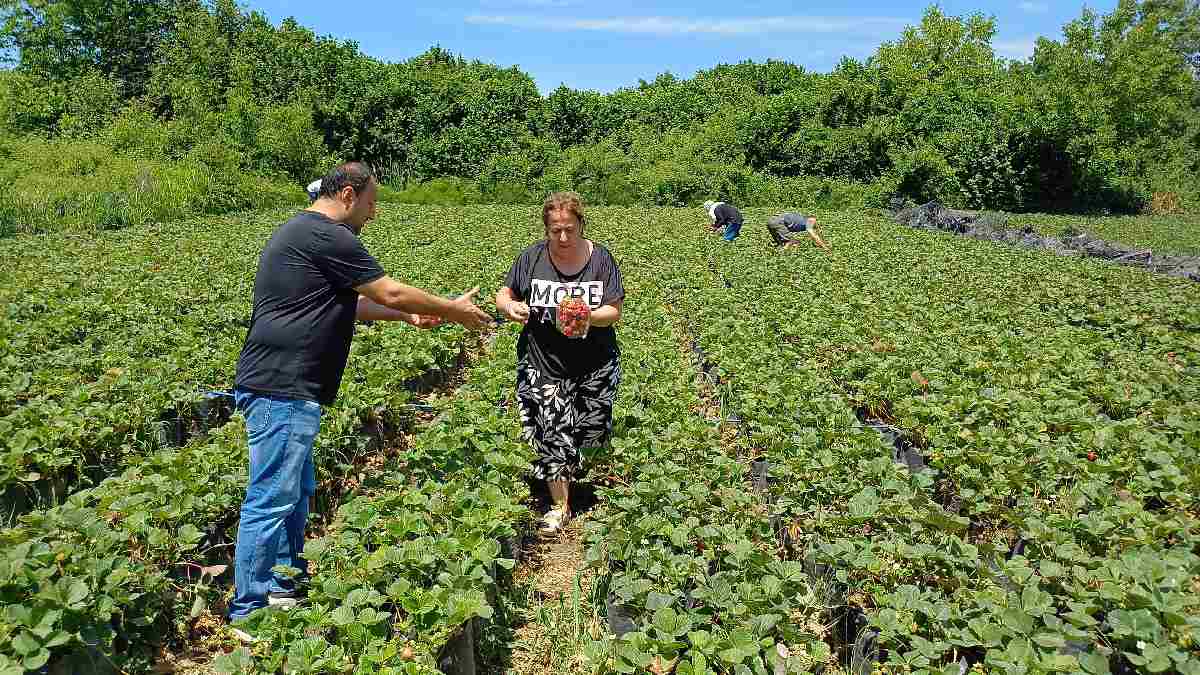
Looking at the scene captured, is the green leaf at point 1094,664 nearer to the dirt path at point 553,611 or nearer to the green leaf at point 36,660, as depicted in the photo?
the dirt path at point 553,611

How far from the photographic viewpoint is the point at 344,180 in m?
3.37

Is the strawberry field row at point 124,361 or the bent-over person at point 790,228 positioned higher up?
the bent-over person at point 790,228

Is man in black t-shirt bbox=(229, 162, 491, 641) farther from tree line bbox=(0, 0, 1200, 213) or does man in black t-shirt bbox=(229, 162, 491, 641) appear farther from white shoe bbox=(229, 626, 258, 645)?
tree line bbox=(0, 0, 1200, 213)

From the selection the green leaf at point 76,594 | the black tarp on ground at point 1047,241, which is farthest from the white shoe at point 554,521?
the black tarp on ground at point 1047,241

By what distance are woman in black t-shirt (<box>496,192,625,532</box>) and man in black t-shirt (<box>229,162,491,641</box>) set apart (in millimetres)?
1213

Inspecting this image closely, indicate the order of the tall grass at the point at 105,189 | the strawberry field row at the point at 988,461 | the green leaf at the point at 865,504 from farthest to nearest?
the tall grass at the point at 105,189
the green leaf at the point at 865,504
the strawberry field row at the point at 988,461

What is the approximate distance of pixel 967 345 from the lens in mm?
7238

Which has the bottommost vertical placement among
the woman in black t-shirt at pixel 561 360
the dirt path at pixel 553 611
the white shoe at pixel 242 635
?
the dirt path at pixel 553 611

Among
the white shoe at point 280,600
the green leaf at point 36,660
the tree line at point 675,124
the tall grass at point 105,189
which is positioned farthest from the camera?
the tree line at point 675,124

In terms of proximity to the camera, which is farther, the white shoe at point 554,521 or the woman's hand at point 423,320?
the white shoe at point 554,521

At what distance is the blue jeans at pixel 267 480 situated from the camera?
3.31 meters

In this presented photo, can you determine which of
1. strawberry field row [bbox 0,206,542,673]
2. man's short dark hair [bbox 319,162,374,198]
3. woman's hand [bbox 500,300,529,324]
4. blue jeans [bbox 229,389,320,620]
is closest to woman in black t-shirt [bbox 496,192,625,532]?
woman's hand [bbox 500,300,529,324]

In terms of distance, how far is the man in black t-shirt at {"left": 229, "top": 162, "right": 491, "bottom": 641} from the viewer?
329 centimetres

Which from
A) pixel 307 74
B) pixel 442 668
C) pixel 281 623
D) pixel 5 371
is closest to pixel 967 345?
pixel 442 668
